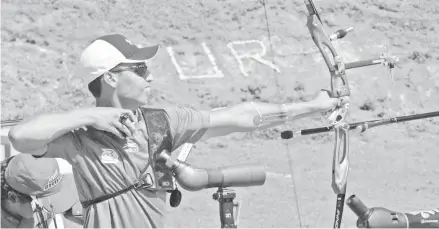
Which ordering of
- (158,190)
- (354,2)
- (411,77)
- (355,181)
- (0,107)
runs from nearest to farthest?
1. (158,190)
2. (355,181)
3. (0,107)
4. (411,77)
5. (354,2)

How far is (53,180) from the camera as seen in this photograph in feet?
13.3

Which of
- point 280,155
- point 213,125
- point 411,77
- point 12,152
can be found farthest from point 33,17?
point 213,125

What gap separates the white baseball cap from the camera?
3234 mm

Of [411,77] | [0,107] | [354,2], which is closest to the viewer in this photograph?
[0,107]

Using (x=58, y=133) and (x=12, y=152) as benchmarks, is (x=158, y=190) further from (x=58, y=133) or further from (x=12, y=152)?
(x=12, y=152)

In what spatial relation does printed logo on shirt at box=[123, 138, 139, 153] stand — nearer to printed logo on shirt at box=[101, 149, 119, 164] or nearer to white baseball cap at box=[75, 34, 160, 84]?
printed logo on shirt at box=[101, 149, 119, 164]

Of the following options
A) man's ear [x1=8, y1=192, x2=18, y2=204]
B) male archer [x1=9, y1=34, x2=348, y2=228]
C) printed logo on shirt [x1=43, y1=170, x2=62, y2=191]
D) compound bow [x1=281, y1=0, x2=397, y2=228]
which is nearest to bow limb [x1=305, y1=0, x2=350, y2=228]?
compound bow [x1=281, y1=0, x2=397, y2=228]

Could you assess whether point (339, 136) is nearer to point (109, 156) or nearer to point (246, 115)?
Result: point (246, 115)

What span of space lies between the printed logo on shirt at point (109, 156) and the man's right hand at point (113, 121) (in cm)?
8

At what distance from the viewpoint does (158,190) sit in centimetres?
317

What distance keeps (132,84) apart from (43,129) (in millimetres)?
382

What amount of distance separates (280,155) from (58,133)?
394 inches

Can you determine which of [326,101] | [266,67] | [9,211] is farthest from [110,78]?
[266,67]

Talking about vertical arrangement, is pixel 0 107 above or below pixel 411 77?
above
